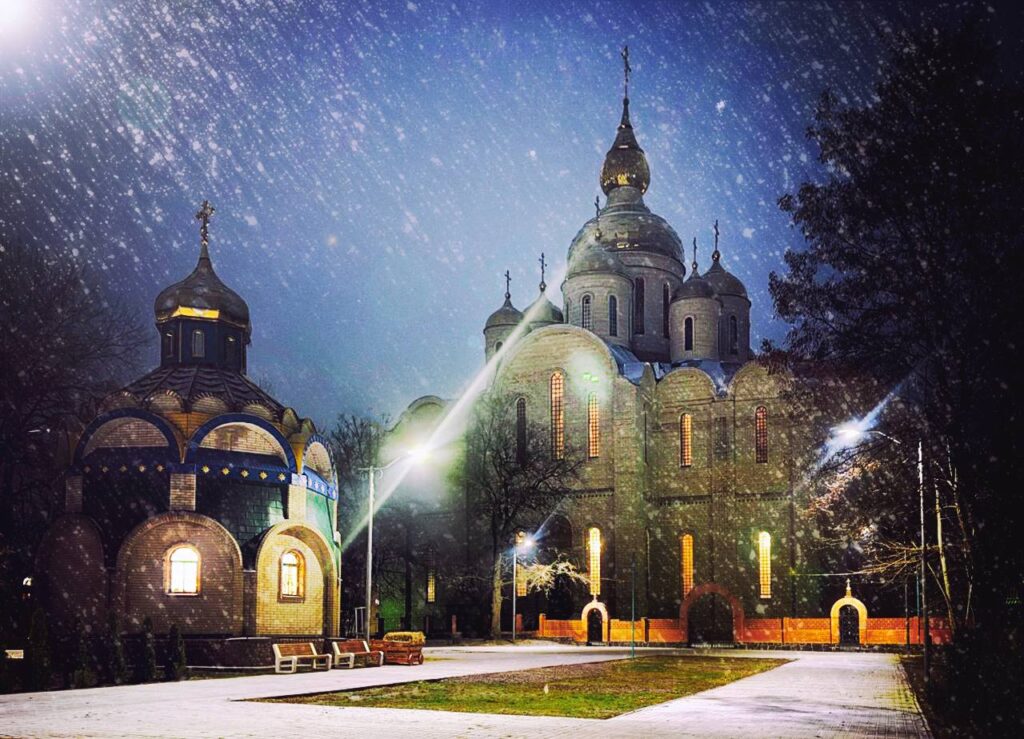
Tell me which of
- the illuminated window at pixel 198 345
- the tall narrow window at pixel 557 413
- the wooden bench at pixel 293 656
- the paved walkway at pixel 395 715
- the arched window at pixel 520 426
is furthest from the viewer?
the arched window at pixel 520 426

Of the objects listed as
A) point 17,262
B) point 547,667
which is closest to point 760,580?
point 547,667

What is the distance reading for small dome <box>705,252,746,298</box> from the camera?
5705 centimetres

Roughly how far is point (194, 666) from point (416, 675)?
256 inches

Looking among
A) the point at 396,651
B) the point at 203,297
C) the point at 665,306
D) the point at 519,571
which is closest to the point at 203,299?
the point at 203,297

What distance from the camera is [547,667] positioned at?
81.6 ft

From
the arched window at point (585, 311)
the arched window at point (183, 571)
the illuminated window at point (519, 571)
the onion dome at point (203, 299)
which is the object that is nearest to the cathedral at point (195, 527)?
the arched window at point (183, 571)

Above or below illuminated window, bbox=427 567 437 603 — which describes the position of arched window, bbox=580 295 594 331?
above

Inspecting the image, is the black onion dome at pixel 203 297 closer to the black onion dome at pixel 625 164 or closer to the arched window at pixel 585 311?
the arched window at pixel 585 311

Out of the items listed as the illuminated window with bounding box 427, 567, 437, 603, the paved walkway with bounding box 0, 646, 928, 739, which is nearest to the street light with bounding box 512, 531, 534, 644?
the illuminated window with bounding box 427, 567, 437, 603

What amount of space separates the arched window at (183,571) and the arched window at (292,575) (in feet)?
7.18

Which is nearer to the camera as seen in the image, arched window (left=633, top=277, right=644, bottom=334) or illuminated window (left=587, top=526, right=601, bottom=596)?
illuminated window (left=587, top=526, right=601, bottom=596)

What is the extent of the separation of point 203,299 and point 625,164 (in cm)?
3418

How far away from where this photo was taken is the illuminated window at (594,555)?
4759cm

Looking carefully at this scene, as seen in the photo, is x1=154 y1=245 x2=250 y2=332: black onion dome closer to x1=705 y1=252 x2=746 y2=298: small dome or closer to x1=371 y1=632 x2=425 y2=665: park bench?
x1=371 y1=632 x2=425 y2=665: park bench
